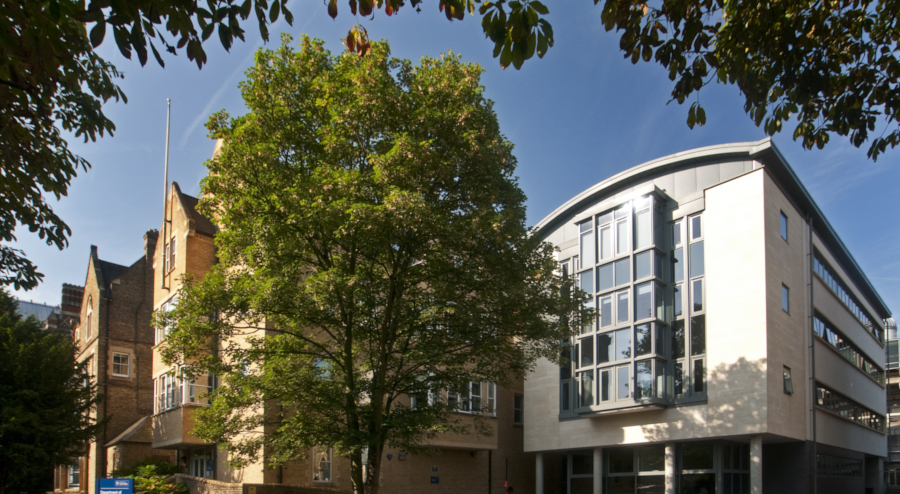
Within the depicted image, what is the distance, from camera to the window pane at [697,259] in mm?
27062

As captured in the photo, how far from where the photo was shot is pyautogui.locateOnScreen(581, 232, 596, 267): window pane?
99.9ft

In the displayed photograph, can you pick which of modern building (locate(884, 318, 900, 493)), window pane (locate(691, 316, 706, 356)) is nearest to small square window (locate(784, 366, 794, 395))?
window pane (locate(691, 316, 706, 356))

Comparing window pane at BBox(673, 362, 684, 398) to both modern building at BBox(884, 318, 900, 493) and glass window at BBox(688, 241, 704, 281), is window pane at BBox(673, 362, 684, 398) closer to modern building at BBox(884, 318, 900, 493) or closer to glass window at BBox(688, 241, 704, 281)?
glass window at BBox(688, 241, 704, 281)

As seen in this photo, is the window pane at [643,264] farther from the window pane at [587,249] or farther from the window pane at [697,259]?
the window pane at [587,249]

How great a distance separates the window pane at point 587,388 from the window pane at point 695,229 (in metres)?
7.13

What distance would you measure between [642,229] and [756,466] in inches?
388

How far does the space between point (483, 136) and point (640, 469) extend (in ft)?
62.1

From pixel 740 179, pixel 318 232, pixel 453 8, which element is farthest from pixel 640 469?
pixel 453 8

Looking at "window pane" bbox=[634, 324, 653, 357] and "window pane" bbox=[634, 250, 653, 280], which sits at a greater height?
"window pane" bbox=[634, 250, 653, 280]

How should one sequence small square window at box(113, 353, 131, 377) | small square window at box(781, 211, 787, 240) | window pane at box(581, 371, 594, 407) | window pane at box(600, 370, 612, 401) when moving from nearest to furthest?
small square window at box(781, 211, 787, 240) < window pane at box(600, 370, 612, 401) < window pane at box(581, 371, 594, 407) < small square window at box(113, 353, 131, 377)

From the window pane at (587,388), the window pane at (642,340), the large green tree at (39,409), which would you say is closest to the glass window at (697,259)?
the window pane at (642,340)

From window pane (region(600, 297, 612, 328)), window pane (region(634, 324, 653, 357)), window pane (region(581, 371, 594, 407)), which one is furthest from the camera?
window pane (region(581, 371, 594, 407))

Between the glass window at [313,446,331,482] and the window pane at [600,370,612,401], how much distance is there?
11.5 meters

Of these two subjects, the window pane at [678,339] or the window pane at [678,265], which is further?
the window pane at [678,265]
